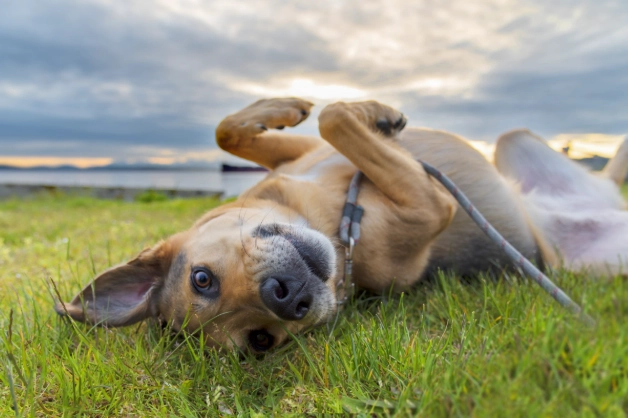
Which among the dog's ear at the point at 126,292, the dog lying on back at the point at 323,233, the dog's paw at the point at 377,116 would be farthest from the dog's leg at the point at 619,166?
the dog's ear at the point at 126,292

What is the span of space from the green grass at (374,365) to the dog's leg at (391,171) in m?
0.47

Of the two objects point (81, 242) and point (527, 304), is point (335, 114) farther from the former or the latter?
point (81, 242)

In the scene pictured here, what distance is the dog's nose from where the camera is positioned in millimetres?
2227

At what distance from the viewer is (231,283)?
2.42 metres

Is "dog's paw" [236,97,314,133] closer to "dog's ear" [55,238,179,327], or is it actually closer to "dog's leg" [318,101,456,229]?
"dog's leg" [318,101,456,229]

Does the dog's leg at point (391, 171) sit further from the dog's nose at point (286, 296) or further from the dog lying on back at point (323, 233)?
the dog's nose at point (286, 296)

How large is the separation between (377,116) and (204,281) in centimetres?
188

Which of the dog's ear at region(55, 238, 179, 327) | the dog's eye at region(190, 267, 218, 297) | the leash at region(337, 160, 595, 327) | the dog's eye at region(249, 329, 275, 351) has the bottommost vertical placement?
the dog's eye at region(249, 329, 275, 351)

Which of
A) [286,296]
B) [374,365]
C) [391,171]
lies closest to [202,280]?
[286,296]

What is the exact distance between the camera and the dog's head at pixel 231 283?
2.33 meters

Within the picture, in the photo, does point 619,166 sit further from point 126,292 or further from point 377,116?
point 126,292

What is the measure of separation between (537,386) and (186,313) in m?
1.83

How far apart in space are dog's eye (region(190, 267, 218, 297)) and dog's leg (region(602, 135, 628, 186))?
4.69 m

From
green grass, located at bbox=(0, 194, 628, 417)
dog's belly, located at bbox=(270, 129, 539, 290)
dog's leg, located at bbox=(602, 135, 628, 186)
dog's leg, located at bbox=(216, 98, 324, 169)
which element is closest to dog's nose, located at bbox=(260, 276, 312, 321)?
green grass, located at bbox=(0, 194, 628, 417)
